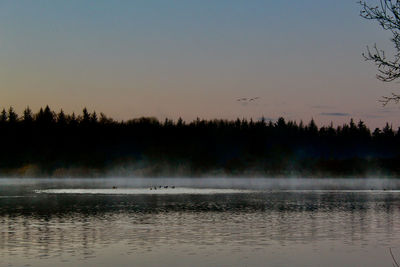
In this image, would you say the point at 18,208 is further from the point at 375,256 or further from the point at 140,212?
the point at 375,256

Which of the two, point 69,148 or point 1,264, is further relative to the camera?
point 69,148

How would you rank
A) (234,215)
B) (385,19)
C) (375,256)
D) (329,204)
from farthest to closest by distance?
(329,204)
(234,215)
(375,256)
(385,19)

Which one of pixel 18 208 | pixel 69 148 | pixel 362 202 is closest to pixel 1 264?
pixel 18 208

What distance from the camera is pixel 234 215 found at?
160 feet

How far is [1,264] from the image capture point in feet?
88.7

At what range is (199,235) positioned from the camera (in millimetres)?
36656

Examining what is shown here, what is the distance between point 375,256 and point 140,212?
81.8ft

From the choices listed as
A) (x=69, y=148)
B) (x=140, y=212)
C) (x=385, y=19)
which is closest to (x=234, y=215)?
(x=140, y=212)

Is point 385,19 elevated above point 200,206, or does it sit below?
above

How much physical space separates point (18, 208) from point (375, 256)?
33.6 meters

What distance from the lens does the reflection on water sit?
28.8 meters

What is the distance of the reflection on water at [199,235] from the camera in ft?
94.5

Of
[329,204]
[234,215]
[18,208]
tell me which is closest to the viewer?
[234,215]

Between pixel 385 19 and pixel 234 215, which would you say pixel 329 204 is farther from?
pixel 385 19
